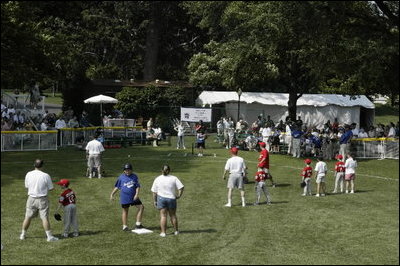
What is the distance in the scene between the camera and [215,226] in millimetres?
19328

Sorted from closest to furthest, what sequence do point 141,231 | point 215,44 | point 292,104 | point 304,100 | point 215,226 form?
point 141,231
point 215,226
point 292,104
point 215,44
point 304,100

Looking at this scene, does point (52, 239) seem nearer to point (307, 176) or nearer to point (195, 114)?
point (307, 176)

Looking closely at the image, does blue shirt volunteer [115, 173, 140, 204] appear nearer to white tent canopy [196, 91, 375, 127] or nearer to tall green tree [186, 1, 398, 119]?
tall green tree [186, 1, 398, 119]

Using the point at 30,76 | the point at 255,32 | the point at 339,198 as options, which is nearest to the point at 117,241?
the point at 339,198

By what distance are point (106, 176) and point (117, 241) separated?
479 inches

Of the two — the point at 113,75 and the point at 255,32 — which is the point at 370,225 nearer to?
the point at 255,32

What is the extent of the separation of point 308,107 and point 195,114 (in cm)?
1483

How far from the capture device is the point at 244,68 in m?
43.5

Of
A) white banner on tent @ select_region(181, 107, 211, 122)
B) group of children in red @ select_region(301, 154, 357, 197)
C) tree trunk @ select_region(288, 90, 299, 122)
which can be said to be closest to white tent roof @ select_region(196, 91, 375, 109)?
tree trunk @ select_region(288, 90, 299, 122)

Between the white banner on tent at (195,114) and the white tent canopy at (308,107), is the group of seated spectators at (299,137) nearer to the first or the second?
the white banner on tent at (195,114)

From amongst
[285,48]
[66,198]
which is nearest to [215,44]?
[285,48]

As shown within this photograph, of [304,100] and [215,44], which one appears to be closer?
[215,44]

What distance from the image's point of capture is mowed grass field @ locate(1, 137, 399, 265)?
14960 mm

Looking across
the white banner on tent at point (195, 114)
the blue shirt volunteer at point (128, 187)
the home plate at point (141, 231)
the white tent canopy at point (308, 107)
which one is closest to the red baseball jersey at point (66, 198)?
the blue shirt volunteer at point (128, 187)
